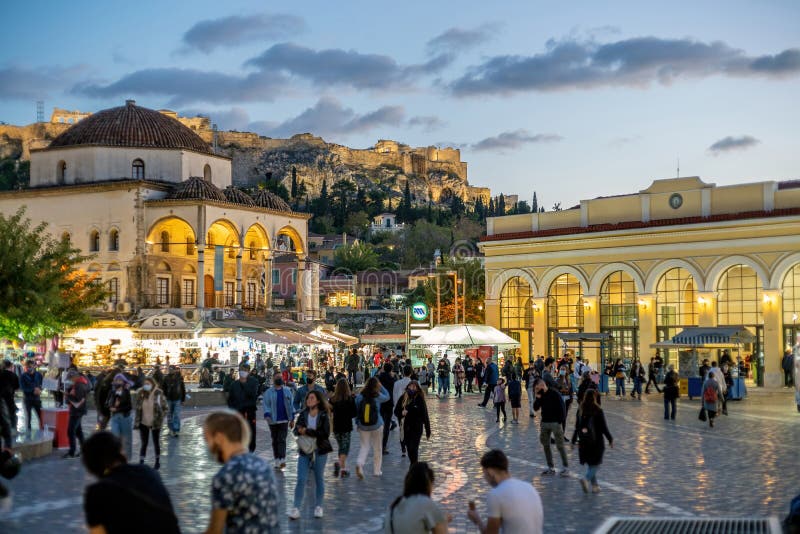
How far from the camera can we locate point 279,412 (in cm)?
1698

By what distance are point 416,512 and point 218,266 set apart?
1861 inches

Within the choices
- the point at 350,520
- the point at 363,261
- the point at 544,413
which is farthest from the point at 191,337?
the point at 363,261

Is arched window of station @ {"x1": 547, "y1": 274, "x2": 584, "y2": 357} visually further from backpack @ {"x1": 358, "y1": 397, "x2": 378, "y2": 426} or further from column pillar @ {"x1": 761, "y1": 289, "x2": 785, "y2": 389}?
backpack @ {"x1": 358, "y1": 397, "x2": 378, "y2": 426}

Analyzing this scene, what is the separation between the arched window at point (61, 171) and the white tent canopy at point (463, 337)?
26.5m

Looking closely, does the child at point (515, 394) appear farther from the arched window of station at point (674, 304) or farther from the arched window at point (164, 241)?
the arched window at point (164, 241)

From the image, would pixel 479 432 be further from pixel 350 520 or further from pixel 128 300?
pixel 128 300

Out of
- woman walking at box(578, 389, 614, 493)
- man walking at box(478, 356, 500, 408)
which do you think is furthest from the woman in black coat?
man walking at box(478, 356, 500, 408)

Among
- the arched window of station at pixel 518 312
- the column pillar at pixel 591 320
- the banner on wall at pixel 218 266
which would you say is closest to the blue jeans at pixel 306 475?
the column pillar at pixel 591 320

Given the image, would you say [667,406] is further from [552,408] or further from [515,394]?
[552,408]

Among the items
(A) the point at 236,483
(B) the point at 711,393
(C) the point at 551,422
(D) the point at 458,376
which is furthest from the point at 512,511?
(D) the point at 458,376

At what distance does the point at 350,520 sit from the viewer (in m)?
12.5

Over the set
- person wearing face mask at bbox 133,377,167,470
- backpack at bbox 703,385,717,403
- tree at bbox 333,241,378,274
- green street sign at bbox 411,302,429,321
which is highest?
tree at bbox 333,241,378,274

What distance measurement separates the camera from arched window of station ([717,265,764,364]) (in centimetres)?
4175

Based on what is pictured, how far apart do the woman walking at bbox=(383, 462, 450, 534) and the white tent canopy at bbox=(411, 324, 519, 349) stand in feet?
101
